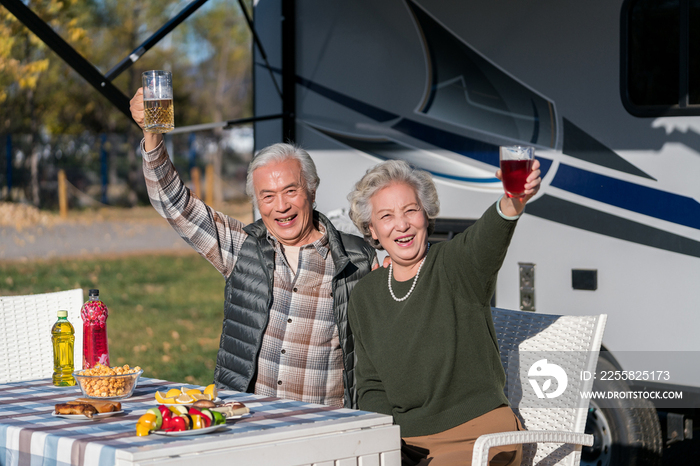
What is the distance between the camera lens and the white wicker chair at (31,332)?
3172 mm

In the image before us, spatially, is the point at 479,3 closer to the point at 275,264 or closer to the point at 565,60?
the point at 565,60

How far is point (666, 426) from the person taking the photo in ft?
11.6

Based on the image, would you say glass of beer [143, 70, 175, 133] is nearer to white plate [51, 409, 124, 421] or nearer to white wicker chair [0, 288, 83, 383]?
white plate [51, 409, 124, 421]

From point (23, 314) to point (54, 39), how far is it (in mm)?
1233

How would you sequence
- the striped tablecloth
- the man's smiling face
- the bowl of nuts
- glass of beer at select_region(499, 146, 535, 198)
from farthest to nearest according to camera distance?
the man's smiling face → the bowl of nuts → glass of beer at select_region(499, 146, 535, 198) → the striped tablecloth

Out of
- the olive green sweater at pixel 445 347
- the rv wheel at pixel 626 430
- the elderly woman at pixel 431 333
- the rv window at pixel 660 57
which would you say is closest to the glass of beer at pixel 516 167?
the elderly woman at pixel 431 333

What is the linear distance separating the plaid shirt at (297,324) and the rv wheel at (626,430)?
4.66 ft

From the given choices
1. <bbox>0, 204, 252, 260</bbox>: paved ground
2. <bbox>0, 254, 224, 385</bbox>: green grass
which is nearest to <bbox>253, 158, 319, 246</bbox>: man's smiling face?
<bbox>0, 254, 224, 385</bbox>: green grass

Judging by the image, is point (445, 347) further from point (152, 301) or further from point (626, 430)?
point (152, 301)

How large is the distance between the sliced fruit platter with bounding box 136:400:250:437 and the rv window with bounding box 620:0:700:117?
2432 millimetres

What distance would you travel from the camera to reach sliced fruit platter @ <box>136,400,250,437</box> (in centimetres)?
182

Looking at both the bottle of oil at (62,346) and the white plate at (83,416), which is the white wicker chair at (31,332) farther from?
the white plate at (83,416)

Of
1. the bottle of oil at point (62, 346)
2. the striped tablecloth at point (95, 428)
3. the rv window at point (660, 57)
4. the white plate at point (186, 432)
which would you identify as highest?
the rv window at point (660, 57)

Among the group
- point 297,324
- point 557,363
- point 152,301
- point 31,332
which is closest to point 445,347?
point 557,363
